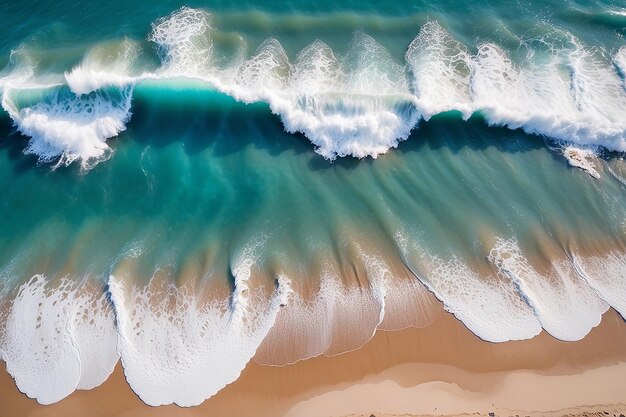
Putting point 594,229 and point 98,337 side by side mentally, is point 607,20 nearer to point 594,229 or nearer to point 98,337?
point 594,229

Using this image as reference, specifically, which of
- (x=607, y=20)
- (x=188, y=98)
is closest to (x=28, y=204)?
(x=188, y=98)

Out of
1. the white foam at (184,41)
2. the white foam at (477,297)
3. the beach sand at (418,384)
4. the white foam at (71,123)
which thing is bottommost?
the beach sand at (418,384)

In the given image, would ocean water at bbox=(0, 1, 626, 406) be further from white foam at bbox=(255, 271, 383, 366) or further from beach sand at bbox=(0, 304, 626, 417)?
beach sand at bbox=(0, 304, 626, 417)

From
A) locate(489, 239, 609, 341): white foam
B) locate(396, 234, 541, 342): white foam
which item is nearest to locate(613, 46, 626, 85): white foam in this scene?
locate(489, 239, 609, 341): white foam

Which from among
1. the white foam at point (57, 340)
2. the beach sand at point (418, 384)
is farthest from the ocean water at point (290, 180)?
the beach sand at point (418, 384)

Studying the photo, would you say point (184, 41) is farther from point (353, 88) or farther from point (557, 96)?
point (557, 96)

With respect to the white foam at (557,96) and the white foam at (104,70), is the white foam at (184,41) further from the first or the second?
the white foam at (557,96)
